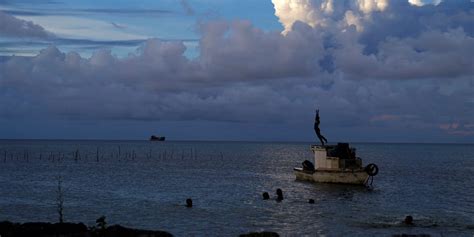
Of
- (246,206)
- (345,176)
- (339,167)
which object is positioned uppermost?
(339,167)

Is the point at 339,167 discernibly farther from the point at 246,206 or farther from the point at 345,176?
the point at 246,206

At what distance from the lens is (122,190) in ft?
189

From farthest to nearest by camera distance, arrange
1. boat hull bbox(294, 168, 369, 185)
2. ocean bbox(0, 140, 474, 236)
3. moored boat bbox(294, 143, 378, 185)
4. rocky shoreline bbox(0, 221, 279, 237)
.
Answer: moored boat bbox(294, 143, 378, 185)
boat hull bbox(294, 168, 369, 185)
ocean bbox(0, 140, 474, 236)
rocky shoreline bbox(0, 221, 279, 237)

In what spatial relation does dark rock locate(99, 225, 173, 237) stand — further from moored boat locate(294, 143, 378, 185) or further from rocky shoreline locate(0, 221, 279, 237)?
moored boat locate(294, 143, 378, 185)

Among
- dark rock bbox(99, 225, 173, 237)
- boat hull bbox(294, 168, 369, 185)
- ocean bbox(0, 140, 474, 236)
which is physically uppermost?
boat hull bbox(294, 168, 369, 185)

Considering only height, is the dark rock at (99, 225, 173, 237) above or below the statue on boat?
below

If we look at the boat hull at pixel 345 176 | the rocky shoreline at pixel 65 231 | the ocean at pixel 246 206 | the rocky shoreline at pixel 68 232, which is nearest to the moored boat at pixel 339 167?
the boat hull at pixel 345 176

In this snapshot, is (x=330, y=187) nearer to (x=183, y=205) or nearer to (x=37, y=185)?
(x=183, y=205)

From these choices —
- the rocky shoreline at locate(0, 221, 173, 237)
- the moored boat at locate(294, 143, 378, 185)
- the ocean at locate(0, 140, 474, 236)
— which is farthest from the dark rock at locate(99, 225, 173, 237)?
the moored boat at locate(294, 143, 378, 185)

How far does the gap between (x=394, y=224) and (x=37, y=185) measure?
139ft

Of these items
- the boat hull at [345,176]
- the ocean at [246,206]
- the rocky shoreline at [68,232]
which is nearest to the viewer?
the rocky shoreline at [68,232]

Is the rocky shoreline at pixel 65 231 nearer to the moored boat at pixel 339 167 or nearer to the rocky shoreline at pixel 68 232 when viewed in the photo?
the rocky shoreline at pixel 68 232

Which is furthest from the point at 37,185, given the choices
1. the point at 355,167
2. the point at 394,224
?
the point at 394,224

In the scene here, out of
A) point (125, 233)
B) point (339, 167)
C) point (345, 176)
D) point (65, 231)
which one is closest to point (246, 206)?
point (345, 176)
